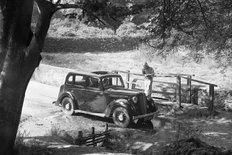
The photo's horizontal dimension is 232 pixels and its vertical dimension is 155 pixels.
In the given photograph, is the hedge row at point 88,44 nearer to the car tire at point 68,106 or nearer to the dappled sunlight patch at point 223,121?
the car tire at point 68,106

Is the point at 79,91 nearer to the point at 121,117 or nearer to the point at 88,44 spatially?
the point at 121,117

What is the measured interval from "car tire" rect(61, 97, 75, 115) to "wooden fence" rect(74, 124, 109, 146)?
8.18ft

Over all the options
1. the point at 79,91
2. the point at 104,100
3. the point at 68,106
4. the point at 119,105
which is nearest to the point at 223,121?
the point at 119,105

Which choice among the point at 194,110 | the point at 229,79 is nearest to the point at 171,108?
the point at 194,110

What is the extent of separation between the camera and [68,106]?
1217 cm

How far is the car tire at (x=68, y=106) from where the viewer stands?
1200cm

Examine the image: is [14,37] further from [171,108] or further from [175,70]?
[175,70]

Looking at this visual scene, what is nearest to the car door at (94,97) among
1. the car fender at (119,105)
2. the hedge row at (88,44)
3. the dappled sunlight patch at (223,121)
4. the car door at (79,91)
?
the car door at (79,91)

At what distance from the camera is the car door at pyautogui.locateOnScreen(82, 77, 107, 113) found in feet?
37.3

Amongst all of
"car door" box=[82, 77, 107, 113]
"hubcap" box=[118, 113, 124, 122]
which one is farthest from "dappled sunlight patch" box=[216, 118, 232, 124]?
"car door" box=[82, 77, 107, 113]

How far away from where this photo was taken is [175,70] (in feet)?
74.1

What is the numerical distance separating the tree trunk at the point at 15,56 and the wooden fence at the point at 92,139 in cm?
273

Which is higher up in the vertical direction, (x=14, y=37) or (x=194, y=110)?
(x=14, y=37)

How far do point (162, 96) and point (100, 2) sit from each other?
8.70 metres
